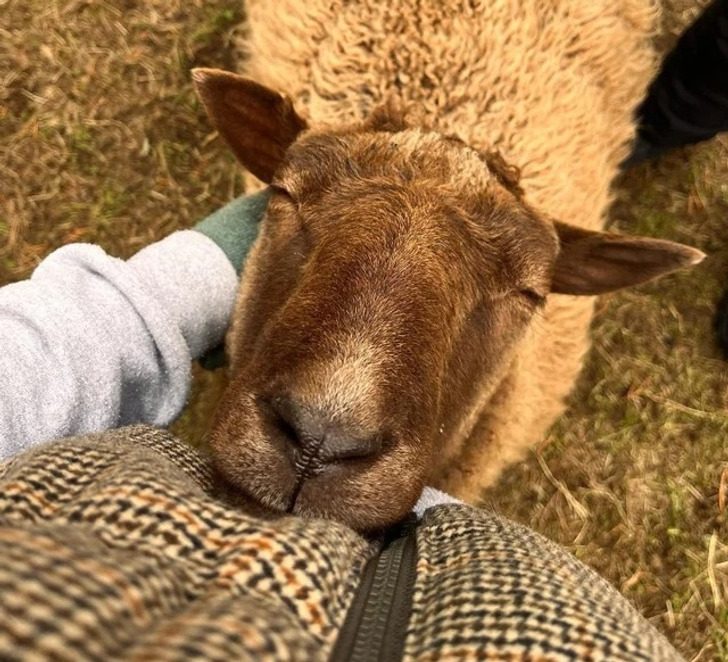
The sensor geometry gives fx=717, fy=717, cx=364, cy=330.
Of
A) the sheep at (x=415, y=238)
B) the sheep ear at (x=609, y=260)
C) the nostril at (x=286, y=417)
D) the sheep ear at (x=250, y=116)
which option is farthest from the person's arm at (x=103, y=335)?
the sheep ear at (x=609, y=260)

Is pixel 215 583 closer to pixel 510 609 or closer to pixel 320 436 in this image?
pixel 510 609

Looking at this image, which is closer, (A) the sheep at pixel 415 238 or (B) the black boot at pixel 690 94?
(A) the sheep at pixel 415 238

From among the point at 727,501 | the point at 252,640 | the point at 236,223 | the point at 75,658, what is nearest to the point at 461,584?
the point at 252,640

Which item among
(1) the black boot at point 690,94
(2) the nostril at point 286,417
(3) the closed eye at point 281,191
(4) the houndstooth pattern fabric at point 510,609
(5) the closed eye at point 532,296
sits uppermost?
(1) the black boot at point 690,94

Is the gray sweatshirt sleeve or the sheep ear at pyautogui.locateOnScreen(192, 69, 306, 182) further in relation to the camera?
the sheep ear at pyautogui.locateOnScreen(192, 69, 306, 182)

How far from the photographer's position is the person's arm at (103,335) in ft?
5.12

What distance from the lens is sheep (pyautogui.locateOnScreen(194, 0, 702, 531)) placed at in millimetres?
1354

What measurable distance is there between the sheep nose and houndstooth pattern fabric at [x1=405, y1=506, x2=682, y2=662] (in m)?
0.27

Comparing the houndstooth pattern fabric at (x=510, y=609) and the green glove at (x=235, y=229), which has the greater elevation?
the houndstooth pattern fabric at (x=510, y=609)

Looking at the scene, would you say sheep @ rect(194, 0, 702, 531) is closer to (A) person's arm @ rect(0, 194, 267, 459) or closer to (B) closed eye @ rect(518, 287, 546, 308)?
(B) closed eye @ rect(518, 287, 546, 308)

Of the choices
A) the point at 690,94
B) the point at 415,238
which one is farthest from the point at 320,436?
the point at 690,94

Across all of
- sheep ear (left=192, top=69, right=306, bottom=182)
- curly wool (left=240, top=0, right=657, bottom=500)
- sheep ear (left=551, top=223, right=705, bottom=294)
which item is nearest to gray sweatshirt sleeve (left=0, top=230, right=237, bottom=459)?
sheep ear (left=192, top=69, right=306, bottom=182)

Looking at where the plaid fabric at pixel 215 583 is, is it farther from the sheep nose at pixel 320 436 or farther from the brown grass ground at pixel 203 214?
the brown grass ground at pixel 203 214

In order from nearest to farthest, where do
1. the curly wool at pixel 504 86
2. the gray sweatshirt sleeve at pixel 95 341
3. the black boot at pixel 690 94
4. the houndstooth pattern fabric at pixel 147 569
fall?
the houndstooth pattern fabric at pixel 147 569 → the gray sweatshirt sleeve at pixel 95 341 → the curly wool at pixel 504 86 → the black boot at pixel 690 94
